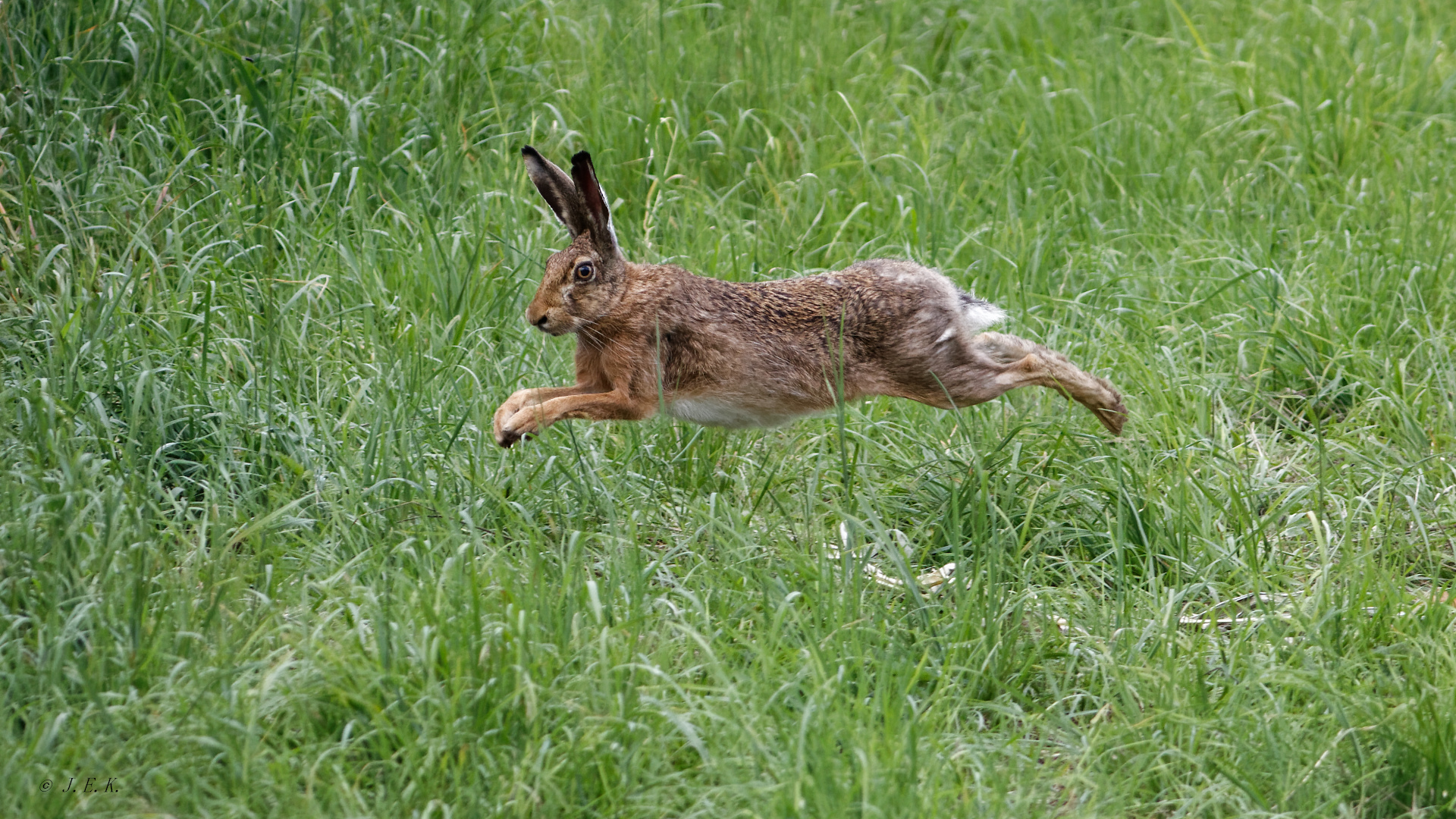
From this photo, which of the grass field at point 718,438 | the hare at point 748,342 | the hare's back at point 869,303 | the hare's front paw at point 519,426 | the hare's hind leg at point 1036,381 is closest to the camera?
the grass field at point 718,438

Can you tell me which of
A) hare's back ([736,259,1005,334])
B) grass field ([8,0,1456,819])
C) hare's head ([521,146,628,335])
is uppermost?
hare's head ([521,146,628,335])

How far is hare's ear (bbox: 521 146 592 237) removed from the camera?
4090 mm

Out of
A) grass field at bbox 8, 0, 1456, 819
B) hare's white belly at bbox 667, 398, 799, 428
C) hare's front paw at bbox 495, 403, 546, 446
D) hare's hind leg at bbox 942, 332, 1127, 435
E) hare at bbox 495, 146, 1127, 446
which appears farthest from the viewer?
hare's hind leg at bbox 942, 332, 1127, 435

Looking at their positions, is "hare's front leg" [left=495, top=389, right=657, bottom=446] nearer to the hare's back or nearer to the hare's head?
the hare's head

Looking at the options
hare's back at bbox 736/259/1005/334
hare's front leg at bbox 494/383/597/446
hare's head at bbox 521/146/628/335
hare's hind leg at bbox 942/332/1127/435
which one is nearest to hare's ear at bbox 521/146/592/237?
hare's head at bbox 521/146/628/335

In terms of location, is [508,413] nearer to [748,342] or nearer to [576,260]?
[576,260]

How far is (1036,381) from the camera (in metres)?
4.65

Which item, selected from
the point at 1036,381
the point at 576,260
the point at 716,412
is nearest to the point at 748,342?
the point at 716,412

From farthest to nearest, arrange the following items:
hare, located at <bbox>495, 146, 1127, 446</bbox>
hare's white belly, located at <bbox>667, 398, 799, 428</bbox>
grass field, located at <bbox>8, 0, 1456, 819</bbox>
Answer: hare's white belly, located at <bbox>667, 398, 799, 428</bbox>
hare, located at <bbox>495, 146, 1127, 446</bbox>
grass field, located at <bbox>8, 0, 1456, 819</bbox>

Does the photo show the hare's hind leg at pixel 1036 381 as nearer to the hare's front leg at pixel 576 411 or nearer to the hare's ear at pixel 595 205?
the hare's front leg at pixel 576 411

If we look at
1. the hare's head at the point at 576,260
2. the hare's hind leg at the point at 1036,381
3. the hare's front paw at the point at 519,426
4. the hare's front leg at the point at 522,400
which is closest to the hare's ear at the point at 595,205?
the hare's head at the point at 576,260

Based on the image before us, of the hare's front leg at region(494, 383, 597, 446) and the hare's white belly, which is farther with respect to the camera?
the hare's white belly

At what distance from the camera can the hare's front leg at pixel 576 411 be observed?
12.6 ft

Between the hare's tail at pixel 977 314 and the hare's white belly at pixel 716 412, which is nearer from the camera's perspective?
the hare's white belly at pixel 716 412
